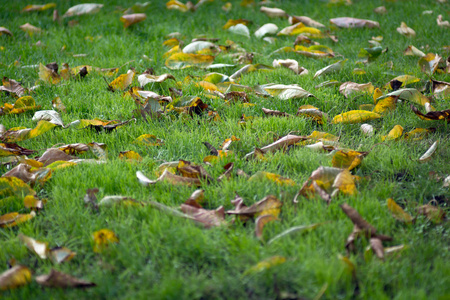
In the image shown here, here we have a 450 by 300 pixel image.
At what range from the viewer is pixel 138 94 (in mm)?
3000

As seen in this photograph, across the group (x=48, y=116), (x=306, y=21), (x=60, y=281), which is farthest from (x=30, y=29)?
(x=60, y=281)

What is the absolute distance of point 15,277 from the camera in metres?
1.40

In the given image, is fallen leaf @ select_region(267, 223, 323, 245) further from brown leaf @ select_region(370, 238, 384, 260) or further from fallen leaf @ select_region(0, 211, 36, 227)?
fallen leaf @ select_region(0, 211, 36, 227)

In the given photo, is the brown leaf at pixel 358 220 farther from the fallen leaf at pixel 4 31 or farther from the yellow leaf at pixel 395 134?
the fallen leaf at pixel 4 31

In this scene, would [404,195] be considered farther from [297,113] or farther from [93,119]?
[93,119]

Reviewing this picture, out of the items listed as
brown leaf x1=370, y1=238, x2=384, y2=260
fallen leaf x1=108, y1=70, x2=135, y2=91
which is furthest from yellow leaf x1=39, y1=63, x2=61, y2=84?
brown leaf x1=370, y1=238, x2=384, y2=260

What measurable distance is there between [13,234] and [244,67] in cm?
225

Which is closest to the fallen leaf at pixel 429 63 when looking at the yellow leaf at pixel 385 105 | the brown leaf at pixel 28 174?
the yellow leaf at pixel 385 105

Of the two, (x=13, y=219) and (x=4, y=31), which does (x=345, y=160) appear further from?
(x=4, y=31)

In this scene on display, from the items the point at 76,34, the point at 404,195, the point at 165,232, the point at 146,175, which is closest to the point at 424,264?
the point at 404,195

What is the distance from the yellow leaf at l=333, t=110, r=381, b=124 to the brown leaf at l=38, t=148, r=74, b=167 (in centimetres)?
157

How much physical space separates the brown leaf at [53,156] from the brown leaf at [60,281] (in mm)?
938

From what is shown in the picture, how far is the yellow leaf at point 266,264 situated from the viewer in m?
1.37

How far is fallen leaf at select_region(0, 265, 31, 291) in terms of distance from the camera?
1385 millimetres
